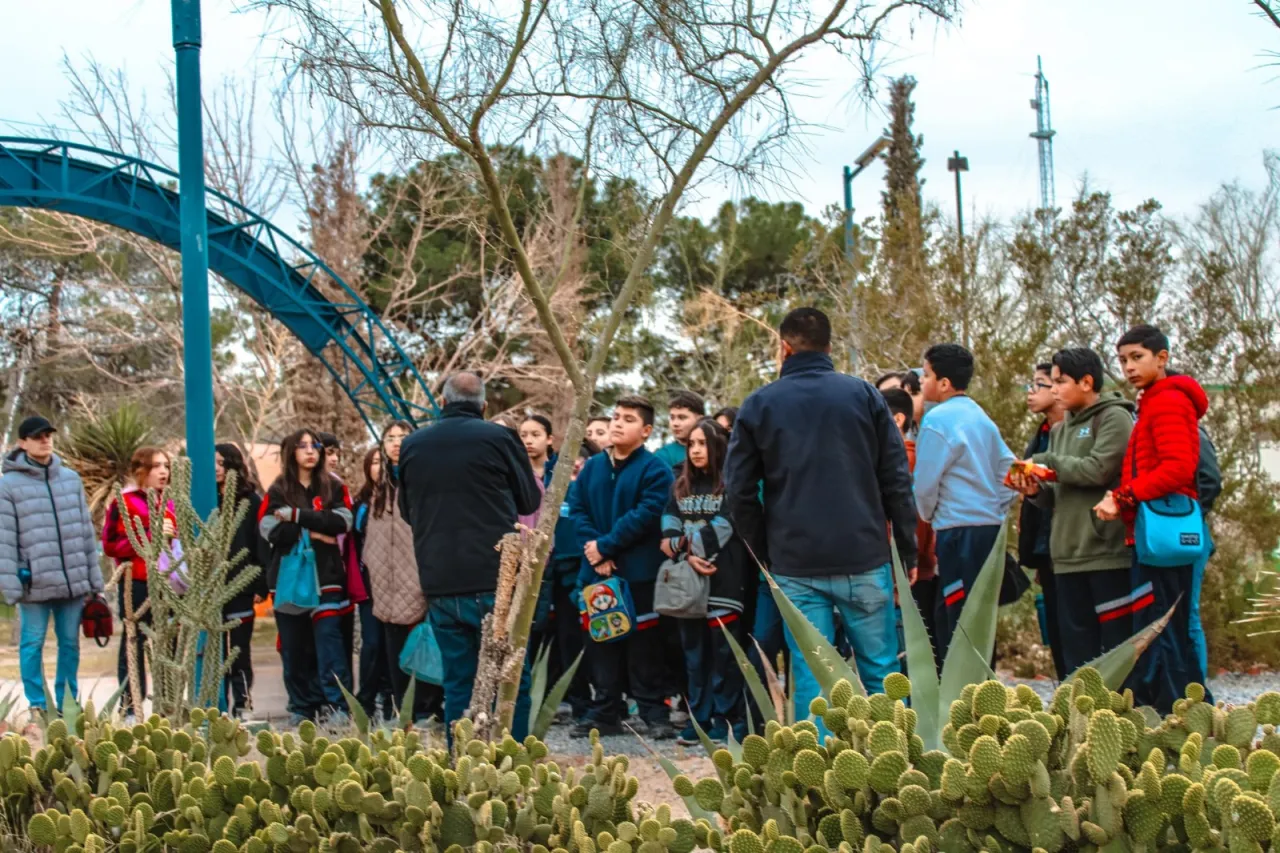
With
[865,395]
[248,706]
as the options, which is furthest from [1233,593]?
[248,706]

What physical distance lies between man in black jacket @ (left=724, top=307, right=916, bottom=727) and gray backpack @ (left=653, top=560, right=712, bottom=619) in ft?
5.04

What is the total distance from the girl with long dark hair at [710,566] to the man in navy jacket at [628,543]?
0.18 metres

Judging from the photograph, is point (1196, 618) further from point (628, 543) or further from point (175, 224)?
point (175, 224)

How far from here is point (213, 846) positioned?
2.93 m

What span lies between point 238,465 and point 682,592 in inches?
119

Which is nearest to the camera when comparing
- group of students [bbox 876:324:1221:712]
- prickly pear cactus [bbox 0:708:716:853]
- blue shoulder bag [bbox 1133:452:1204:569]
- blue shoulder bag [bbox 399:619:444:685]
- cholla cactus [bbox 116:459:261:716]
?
prickly pear cactus [bbox 0:708:716:853]

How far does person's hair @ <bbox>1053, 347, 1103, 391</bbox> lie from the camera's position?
5879mm

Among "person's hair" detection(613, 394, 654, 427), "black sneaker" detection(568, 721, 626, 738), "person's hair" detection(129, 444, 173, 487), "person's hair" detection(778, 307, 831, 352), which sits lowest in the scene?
"black sneaker" detection(568, 721, 626, 738)

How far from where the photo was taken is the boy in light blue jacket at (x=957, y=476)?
19.6ft

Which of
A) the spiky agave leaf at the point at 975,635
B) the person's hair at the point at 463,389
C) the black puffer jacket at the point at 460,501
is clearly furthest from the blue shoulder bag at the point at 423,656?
the spiky agave leaf at the point at 975,635

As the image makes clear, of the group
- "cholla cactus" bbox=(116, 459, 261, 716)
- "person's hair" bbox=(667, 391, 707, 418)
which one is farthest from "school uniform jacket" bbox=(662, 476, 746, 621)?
"cholla cactus" bbox=(116, 459, 261, 716)

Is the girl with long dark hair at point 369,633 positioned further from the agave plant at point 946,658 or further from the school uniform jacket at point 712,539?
the agave plant at point 946,658

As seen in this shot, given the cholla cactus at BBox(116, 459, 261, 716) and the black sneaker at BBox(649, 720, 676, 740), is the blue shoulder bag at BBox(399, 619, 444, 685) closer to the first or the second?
the black sneaker at BBox(649, 720, 676, 740)

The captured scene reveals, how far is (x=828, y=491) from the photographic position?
5.01 metres
